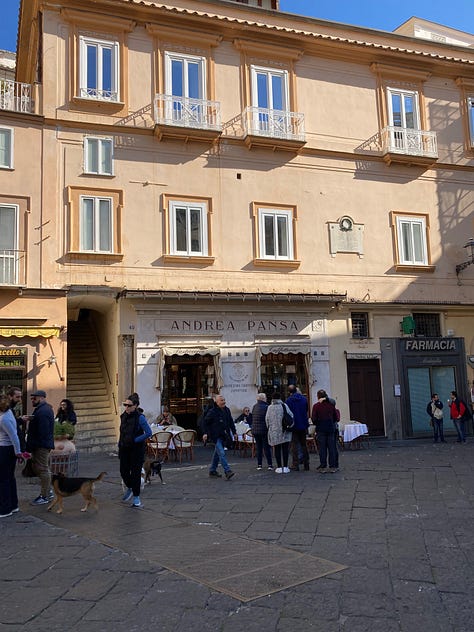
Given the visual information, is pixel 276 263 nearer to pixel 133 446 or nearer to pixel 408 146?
pixel 408 146

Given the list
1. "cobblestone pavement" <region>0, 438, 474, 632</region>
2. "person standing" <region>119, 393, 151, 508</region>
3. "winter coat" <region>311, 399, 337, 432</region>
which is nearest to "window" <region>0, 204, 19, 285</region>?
"cobblestone pavement" <region>0, 438, 474, 632</region>

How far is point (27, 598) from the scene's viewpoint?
16.3 ft

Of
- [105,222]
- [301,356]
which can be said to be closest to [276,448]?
[301,356]

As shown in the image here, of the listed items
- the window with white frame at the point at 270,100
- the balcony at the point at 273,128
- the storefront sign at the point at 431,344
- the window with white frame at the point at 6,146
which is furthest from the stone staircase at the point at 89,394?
the storefront sign at the point at 431,344

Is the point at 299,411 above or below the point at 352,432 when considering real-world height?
above

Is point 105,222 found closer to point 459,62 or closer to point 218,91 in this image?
point 218,91

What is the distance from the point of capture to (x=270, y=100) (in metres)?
18.6

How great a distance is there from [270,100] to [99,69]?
5342 mm

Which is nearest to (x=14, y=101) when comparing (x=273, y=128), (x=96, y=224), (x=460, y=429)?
(x=96, y=224)

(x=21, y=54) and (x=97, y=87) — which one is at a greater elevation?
(x=21, y=54)

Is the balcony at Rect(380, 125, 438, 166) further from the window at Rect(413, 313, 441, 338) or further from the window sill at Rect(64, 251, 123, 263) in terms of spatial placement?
the window sill at Rect(64, 251, 123, 263)

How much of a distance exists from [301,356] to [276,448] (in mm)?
6773

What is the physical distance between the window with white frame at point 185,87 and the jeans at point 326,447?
10520 millimetres

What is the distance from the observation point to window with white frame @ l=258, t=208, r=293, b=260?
18.0 metres
